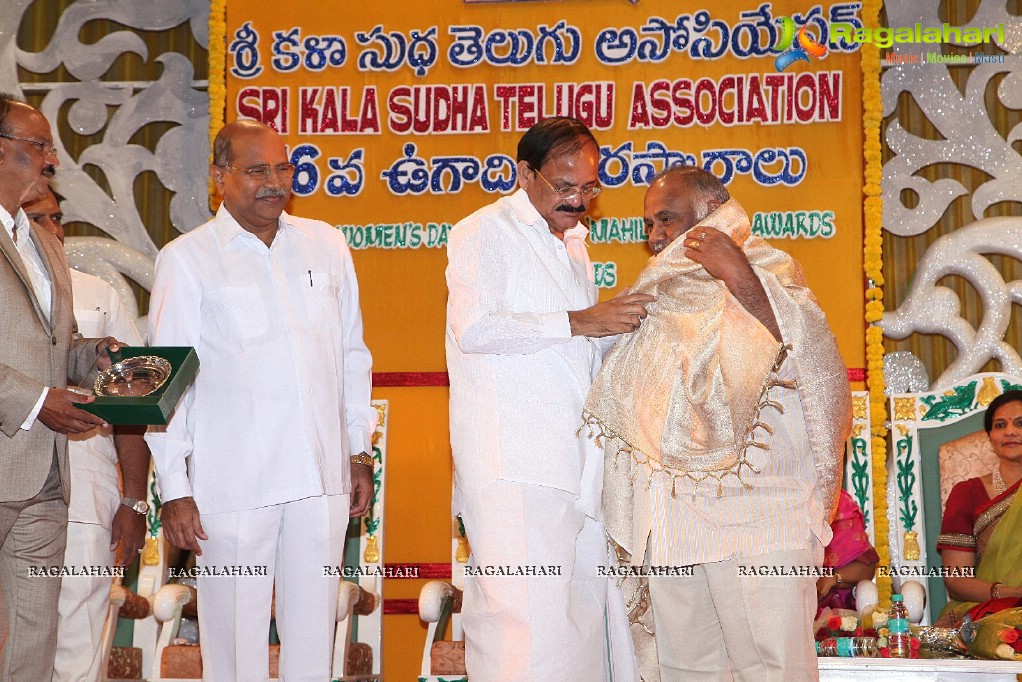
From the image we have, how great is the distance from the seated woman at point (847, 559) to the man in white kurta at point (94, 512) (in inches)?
113

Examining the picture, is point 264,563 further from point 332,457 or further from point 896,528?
point 896,528

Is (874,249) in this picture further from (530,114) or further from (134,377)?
(134,377)

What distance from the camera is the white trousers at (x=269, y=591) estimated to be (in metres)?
3.30

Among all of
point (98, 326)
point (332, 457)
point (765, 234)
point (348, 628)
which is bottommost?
point (348, 628)

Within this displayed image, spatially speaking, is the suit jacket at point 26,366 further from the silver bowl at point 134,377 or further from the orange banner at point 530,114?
the orange banner at point 530,114

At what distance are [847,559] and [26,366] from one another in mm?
3426

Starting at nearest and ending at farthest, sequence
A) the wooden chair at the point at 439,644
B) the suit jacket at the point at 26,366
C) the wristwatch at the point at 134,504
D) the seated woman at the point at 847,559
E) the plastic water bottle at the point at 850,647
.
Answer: the suit jacket at the point at 26,366 < the wristwatch at the point at 134,504 < the plastic water bottle at the point at 850,647 < the wooden chair at the point at 439,644 < the seated woman at the point at 847,559

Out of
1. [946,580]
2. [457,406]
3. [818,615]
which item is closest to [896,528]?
[946,580]

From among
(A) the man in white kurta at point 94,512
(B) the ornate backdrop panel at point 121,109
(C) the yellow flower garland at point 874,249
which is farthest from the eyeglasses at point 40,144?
(C) the yellow flower garland at point 874,249

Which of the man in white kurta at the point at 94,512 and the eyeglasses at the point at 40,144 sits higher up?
the eyeglasses at the point at 40,144

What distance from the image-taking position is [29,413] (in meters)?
3.04

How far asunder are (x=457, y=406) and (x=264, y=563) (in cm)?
76

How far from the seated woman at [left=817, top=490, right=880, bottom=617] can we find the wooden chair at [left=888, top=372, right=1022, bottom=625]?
12.7 inches

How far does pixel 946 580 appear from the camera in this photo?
481 centimetres
